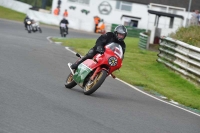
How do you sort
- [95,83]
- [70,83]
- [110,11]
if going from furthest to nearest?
[110,11]
[70,83]
[95,83]

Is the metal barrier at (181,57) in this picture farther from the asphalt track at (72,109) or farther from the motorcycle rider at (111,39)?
the motorcycle rider at (111,39)

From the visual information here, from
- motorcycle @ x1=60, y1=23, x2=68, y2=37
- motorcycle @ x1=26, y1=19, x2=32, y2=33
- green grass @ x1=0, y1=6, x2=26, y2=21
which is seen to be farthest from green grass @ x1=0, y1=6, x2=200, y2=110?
green grass @ x1=0, y1=6, x2=26, y2=21

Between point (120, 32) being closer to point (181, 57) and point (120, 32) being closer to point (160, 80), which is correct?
point (160, 80)

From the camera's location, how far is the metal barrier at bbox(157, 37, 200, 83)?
64.0 feet

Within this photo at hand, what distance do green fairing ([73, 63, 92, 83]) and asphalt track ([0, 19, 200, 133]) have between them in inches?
11.1

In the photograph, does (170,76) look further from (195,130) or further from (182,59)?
(195,130)

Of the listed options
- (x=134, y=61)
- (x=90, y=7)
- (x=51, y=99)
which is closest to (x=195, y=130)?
(x=51, y=99)

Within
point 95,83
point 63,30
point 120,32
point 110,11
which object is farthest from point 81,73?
point 110,11

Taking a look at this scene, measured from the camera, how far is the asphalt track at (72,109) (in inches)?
346

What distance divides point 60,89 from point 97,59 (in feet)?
3.22

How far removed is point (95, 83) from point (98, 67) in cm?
37

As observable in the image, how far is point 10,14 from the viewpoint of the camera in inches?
2660

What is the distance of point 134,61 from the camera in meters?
25.4

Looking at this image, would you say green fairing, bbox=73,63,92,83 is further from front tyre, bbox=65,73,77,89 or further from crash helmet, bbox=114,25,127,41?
crash helmet, bbox=114,25,127,41
